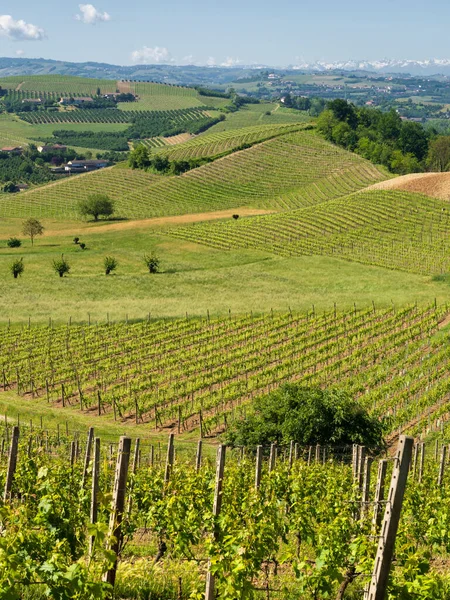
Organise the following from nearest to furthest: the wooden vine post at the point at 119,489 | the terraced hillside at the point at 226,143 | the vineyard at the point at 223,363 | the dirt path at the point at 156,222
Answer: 1. the wooden vine post at the point at 119,489
2. the vineyard at the point at 223,363
3. the dirt path at the point at 156,222
4. the terraced hillside at the point at 226,143

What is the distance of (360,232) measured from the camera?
309ft

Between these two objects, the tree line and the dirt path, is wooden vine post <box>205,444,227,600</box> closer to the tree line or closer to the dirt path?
the dirt path

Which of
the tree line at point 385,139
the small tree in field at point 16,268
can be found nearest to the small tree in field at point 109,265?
the small tree in field at point 16,268

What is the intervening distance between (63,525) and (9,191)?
541 ft

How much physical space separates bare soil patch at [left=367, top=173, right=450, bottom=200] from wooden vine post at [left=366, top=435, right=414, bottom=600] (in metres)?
102

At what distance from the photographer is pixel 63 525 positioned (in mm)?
14383

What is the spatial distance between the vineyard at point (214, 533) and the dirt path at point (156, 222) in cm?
8989

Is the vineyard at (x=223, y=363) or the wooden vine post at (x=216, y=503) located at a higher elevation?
the wooden vine post at (x=216, y=503)

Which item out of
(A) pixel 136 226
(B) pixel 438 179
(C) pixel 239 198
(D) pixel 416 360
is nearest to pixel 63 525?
(D) pixel 416 360

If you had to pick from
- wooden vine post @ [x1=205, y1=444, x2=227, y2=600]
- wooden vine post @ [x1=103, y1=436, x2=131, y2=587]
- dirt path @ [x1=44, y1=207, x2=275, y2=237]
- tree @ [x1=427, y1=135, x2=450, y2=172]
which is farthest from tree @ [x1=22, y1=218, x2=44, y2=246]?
wooden vine post @ [x1=103, y1=436, x2=131, y2=587]

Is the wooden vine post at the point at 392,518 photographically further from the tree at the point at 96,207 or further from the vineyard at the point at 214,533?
the tree at the point at 96,207

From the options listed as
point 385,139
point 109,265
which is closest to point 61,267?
point 109,265

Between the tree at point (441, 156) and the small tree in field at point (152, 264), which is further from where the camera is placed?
the tree at point (441, 156)

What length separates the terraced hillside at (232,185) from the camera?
5010 inches
